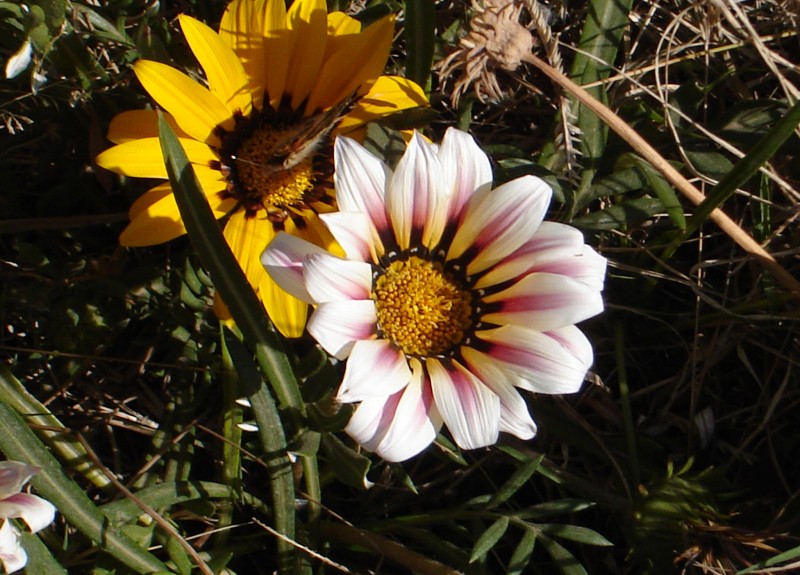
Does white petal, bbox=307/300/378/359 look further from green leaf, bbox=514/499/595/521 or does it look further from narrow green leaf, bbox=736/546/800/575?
narrow green leaf, bbox=736/546/800/575

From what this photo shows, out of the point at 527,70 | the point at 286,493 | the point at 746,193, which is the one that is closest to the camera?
the point at 286,493

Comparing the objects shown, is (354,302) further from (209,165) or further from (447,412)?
(209,165)

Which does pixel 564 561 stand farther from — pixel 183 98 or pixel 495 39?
pixel 183 98

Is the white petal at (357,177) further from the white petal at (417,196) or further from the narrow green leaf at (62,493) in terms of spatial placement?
the narrow green leaf at (62,493)

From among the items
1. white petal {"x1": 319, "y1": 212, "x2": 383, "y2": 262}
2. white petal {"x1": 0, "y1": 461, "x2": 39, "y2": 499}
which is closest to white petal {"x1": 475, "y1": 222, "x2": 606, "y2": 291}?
white petal {"x1": 319, "y1": 212, "x2": 383, "y2": 262}

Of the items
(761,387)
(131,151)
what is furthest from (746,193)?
(131,151)

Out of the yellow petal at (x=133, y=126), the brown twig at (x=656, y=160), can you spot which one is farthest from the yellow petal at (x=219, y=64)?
the brown twig at (x=656, y=160)
